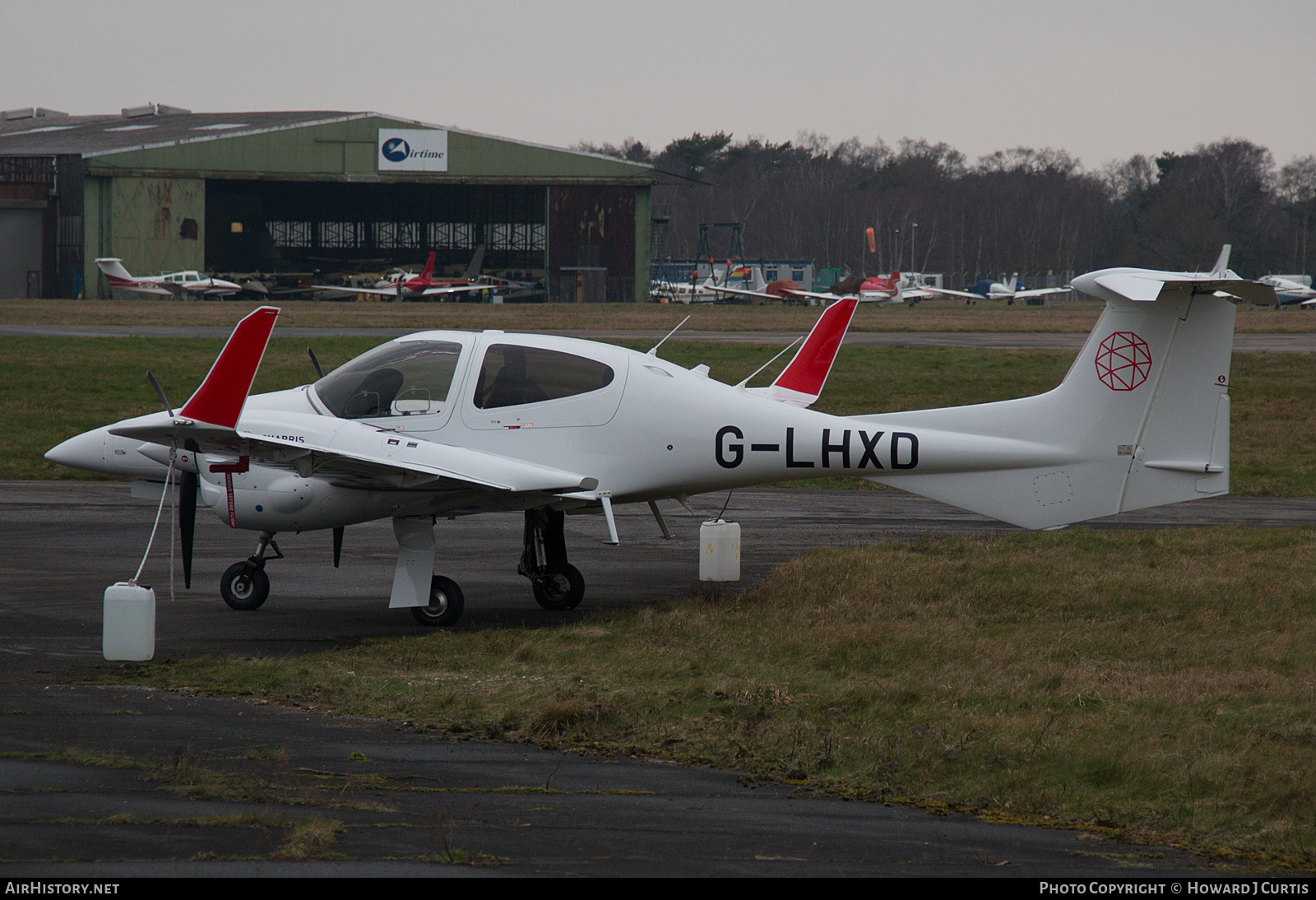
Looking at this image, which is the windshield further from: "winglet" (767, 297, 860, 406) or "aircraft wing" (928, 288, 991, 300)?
"aircraft wing" (928, 288, 991, 300)

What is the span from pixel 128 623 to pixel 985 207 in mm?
134057

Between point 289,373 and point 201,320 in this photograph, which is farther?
point 201,320

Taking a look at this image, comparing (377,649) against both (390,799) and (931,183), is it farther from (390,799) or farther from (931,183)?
(931,183)

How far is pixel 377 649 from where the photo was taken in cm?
961

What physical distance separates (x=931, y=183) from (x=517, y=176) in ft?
258

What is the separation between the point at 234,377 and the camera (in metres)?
8.95

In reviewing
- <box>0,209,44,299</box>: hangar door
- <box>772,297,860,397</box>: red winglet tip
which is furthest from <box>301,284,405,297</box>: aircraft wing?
<box>772,297,860,397</box>: red winglet tip

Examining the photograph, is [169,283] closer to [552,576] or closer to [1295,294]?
[1295,294]

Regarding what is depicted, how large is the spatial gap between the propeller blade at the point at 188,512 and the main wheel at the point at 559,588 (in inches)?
116

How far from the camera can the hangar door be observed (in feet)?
243

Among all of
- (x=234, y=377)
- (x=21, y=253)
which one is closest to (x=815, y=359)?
(x=234, y=377)

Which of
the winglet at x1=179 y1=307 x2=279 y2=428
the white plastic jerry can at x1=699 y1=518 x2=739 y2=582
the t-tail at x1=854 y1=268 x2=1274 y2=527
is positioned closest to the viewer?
the winglet at x1=179 y1=307 x2=279 y2=428

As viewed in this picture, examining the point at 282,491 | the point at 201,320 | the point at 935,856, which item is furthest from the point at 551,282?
the point at 935,856

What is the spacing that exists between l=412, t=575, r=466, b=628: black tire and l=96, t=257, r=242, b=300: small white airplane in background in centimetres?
6638
